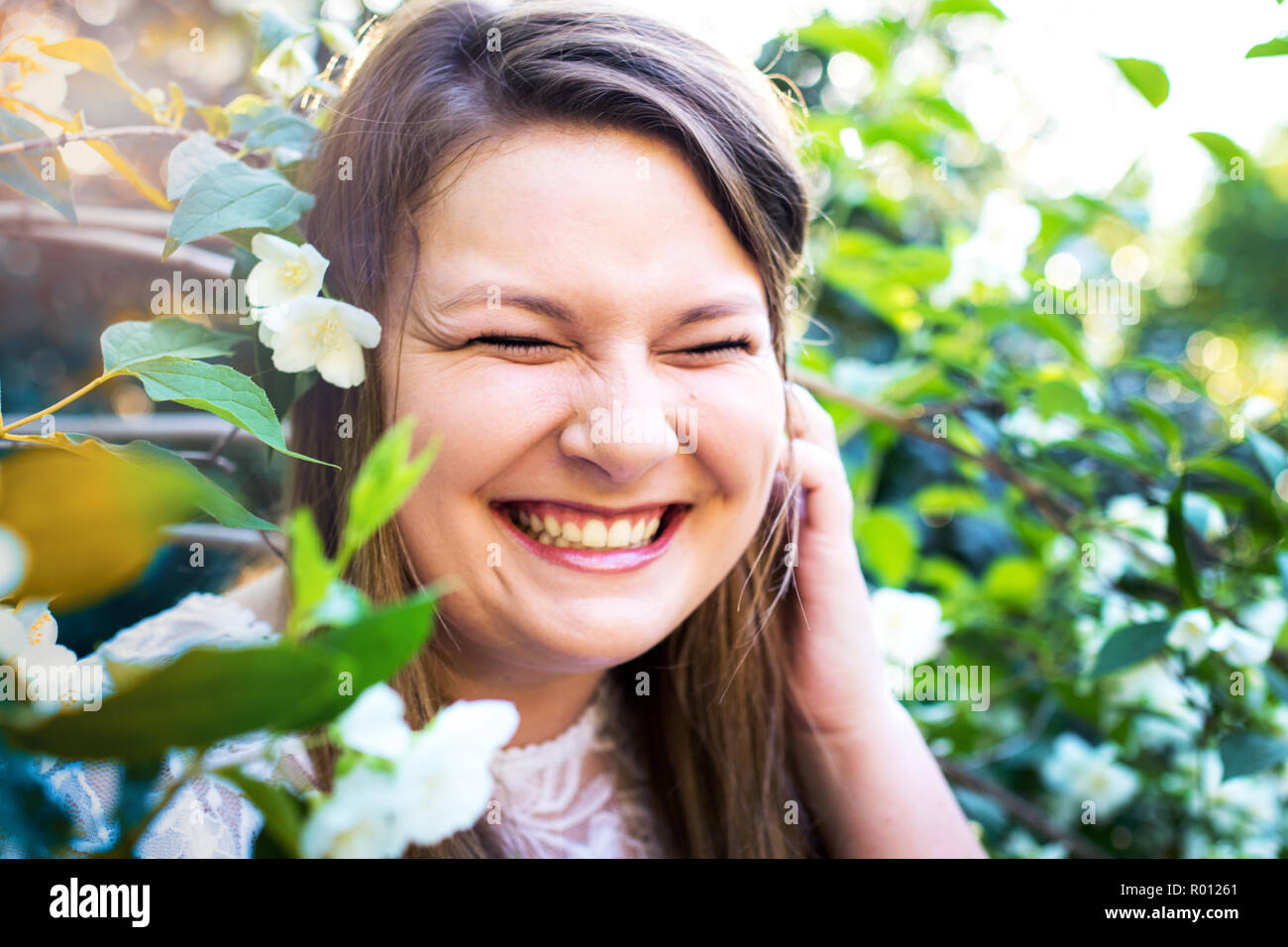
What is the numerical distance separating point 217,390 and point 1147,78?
3.45ft

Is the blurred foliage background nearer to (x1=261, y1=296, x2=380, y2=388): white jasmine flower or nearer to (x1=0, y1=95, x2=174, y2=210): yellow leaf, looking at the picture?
(x1=0, y1=95, x2=174, y2=210): yellow leaf

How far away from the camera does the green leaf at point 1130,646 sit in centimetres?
106

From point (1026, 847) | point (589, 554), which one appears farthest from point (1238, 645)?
point (589, 554)

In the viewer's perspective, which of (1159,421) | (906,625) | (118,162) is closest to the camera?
(118,162)

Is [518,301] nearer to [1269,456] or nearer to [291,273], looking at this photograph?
[291,273]

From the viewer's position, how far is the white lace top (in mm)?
744

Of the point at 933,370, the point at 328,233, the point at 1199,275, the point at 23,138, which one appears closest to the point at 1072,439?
the point at 933,370

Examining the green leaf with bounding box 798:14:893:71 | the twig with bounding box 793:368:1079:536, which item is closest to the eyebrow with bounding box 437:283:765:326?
the twig with bounding box 793:368:1079:536

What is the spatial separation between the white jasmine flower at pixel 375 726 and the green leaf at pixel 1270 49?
96cm

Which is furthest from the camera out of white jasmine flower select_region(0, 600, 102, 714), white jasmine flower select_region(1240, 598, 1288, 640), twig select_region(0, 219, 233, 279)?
white jasmine flower select_region(1240, 598, 1288, 640)

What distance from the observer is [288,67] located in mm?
926

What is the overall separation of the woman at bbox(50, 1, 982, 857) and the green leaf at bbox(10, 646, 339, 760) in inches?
16.5

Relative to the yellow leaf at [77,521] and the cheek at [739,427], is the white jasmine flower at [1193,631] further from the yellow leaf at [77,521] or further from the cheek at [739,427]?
the yellow leaf at [77,521]
